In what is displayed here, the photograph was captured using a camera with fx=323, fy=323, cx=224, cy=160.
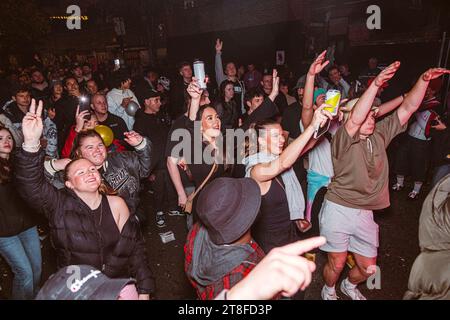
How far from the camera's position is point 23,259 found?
3.09 meters

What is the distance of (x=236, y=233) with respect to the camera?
1.76 meters

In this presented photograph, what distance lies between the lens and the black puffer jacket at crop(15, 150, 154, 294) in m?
2.16

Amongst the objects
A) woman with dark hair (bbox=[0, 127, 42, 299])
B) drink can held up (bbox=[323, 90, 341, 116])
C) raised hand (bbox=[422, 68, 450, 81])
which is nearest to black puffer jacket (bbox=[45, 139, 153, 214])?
woman with dark hair (bbox=[0, 127, 42, 299])

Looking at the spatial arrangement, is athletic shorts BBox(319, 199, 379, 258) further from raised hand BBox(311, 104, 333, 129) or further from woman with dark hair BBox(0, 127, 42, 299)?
woman with dark hair BBox(0, 127, 42, 299)

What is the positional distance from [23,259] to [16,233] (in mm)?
279

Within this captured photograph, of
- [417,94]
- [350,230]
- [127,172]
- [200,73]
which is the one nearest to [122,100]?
[200,73]

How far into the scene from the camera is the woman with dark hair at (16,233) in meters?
2.91

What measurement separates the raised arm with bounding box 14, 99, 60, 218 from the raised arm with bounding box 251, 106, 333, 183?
1.61m

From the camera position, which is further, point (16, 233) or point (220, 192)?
point (16, 233)

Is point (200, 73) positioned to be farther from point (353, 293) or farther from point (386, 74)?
point (353, 293)

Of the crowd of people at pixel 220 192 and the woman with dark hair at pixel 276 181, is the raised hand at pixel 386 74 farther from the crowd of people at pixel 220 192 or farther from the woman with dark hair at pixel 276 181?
the woman with dark hair at pixel 276 181

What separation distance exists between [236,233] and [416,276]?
45.6 inches

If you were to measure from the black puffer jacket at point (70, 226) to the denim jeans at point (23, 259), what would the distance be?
1.03m
